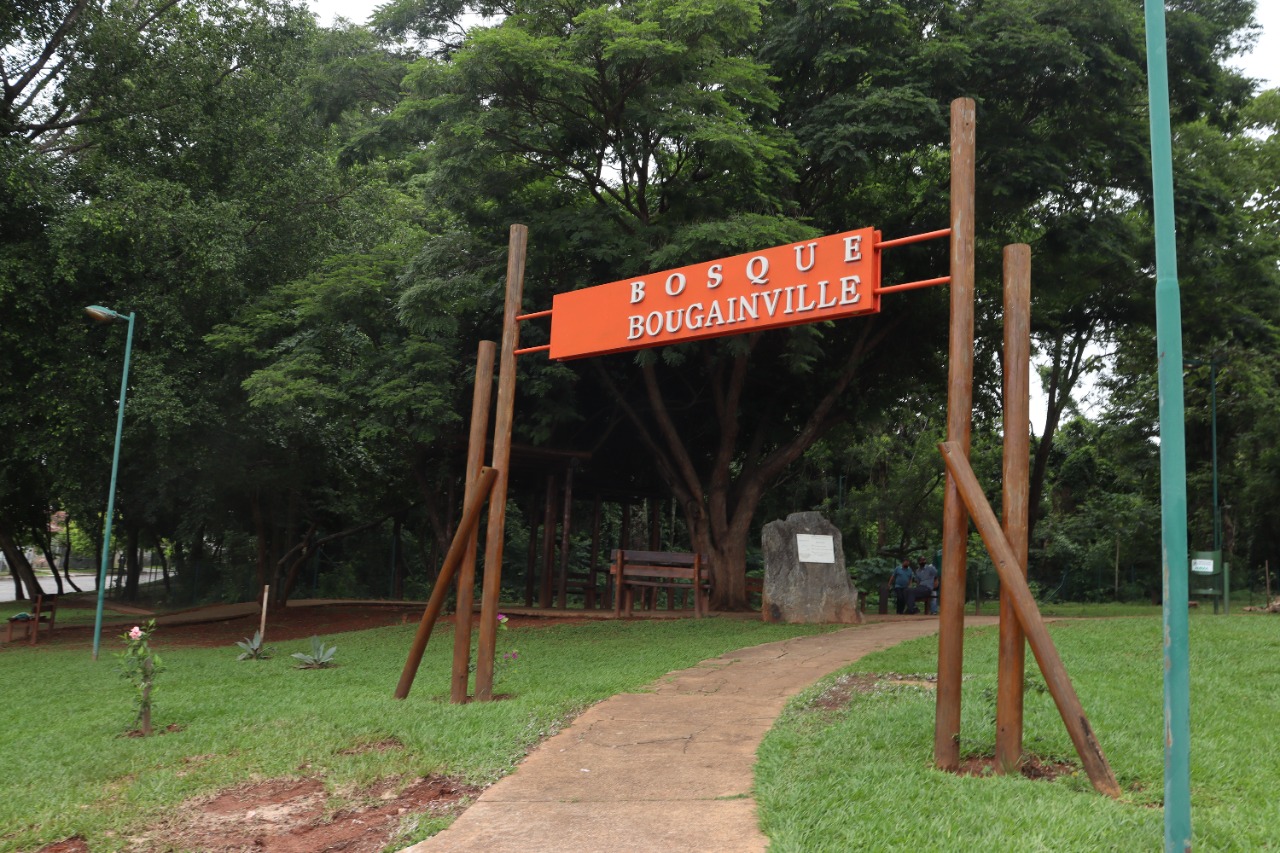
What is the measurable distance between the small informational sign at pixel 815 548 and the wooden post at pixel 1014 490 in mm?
9539

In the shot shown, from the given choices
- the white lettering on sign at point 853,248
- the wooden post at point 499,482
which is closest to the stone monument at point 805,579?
the wooden post at point 499,482

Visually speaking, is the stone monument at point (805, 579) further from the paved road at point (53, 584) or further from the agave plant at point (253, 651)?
the paved road at point (53, 584)

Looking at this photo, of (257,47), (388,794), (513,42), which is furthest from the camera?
(257,47)

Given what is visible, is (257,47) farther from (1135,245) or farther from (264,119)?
(1135,245)

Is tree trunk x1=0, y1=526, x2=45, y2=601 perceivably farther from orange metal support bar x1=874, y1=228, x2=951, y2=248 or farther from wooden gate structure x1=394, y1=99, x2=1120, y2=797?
orange metal support bar x1=874, y1=228, x2=951, y2=248

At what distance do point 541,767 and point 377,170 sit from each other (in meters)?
17.8

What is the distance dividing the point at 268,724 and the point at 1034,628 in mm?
5643

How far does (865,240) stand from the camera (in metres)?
6.74

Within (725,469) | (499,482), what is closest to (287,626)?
(725,469)

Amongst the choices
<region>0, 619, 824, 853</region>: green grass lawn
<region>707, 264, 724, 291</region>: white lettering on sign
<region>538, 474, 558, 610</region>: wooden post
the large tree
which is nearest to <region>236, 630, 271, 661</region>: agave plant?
<region>0, 619, 824, 853</region>: green grass lawn

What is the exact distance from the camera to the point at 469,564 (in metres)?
9.11

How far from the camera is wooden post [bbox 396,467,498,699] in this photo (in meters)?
8.73

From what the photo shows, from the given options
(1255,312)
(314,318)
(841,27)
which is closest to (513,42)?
(841,27)

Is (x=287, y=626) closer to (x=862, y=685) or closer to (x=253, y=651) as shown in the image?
(x=253, y=651)
